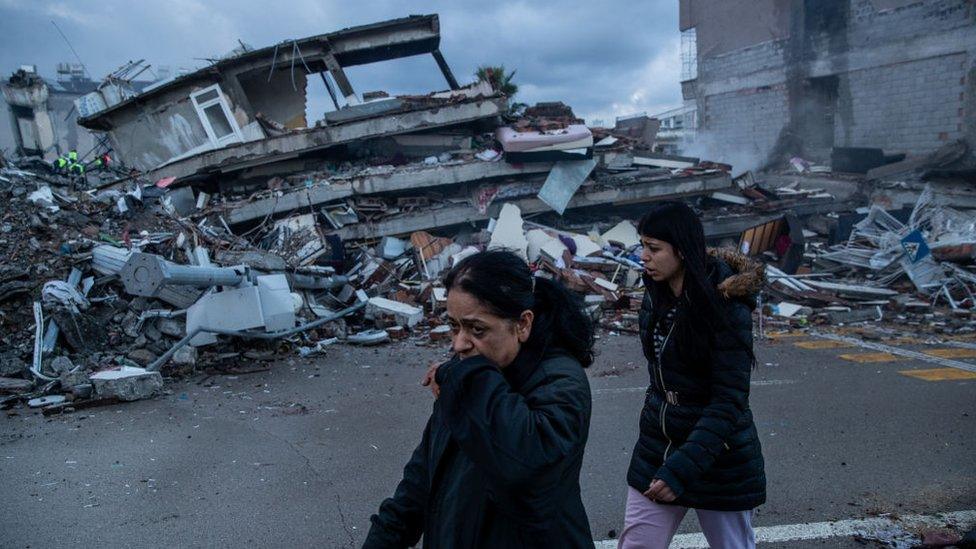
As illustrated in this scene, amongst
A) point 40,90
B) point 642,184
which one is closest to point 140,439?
point 642,184

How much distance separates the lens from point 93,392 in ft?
20.8

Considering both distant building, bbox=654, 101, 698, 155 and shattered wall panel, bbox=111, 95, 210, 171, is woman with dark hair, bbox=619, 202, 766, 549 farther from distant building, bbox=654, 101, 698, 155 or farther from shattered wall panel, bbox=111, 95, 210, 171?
distant building, bbox=654, 101, 698, 155

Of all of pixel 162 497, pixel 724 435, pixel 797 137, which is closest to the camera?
pixel 724 435

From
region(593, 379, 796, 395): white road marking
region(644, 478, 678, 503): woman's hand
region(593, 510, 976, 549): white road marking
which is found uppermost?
region(644, 478, 678, 503): woman's hand

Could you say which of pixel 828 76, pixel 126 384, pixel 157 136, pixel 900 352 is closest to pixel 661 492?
pixel 126 384

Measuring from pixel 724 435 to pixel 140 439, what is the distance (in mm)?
4989

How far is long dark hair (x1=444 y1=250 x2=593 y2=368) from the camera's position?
1.50 metres

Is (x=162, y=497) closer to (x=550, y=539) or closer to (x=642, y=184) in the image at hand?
(x=550, y=539)

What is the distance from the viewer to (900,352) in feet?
26.8

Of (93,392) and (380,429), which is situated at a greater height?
(93,392)

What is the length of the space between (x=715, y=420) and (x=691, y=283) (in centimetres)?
48

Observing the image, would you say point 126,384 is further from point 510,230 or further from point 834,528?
point 510,230

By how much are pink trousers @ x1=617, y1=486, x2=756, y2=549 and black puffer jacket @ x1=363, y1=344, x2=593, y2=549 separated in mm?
889

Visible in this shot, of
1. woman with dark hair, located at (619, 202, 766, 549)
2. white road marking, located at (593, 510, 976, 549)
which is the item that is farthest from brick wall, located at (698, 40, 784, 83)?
woman with dark hair, located at (619, 202, 766, 549)
